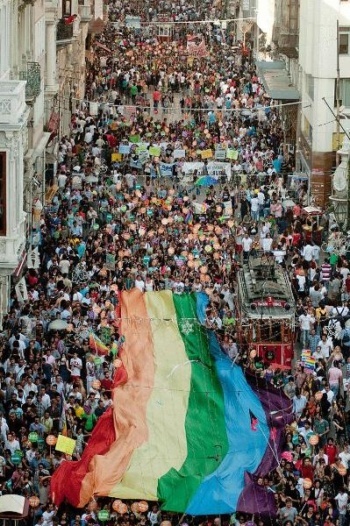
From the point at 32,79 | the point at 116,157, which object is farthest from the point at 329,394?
the point at 116,157

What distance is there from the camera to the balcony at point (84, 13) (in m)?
93.0

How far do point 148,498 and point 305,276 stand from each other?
1772cm

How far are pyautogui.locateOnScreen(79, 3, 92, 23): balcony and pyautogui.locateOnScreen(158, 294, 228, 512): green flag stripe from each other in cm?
4598

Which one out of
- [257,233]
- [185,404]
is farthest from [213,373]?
[257,233]

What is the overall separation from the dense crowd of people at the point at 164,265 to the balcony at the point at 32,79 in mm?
3372

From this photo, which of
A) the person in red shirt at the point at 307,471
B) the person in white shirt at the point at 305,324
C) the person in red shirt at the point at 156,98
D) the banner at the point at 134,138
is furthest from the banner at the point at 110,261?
Answer: the person in red shirt at the point at 156,98

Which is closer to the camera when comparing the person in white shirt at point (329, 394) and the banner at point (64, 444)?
the banner at point (64, 444)

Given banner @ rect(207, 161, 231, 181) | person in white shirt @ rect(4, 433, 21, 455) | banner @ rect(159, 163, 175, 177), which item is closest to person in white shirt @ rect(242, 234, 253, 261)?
banner @ rect(207, 161, 231, 181)

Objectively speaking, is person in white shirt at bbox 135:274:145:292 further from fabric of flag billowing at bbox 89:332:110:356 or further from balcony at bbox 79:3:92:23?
balcony at bbox 79:3:92:23

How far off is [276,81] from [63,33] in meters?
8.73

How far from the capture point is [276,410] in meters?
43.0

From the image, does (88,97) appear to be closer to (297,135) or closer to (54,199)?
(297,135)

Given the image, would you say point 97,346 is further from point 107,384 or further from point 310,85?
point 310,85

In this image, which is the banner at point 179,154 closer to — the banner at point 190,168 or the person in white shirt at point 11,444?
the banner at point 190,168
